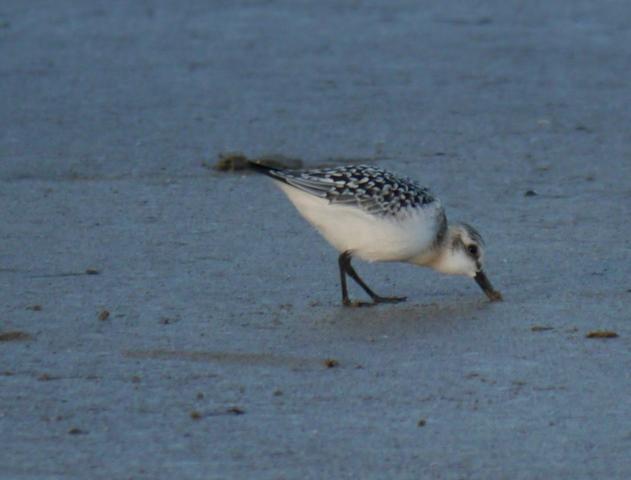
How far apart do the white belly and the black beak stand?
25 centimetres

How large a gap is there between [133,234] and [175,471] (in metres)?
3.23

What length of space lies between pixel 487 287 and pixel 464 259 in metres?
0.15

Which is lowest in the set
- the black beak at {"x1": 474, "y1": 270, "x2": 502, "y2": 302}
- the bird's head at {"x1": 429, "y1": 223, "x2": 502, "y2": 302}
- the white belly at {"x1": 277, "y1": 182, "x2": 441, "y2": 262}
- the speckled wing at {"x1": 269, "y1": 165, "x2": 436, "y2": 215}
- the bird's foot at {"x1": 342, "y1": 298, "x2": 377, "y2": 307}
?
the bird's foot at {"x1": 342, "y1": 298, "x2": 377, "y2": 307}

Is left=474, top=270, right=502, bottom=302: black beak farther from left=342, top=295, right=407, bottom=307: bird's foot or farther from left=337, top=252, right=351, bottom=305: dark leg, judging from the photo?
left=337, top=252, right=351, bottom=305: dark leg

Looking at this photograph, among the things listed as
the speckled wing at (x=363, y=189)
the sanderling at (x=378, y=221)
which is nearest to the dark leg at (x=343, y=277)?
the sanderling at (x=378, y=221)

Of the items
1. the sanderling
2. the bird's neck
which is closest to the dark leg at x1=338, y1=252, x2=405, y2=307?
the sanderling

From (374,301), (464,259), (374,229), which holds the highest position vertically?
(374,229)

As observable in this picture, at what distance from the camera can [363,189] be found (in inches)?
273

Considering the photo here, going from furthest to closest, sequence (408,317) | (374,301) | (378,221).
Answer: (374,301)
(378,221)
(408,317)

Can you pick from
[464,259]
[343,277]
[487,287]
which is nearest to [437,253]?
[464,259]

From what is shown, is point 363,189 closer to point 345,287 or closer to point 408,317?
point 345,287

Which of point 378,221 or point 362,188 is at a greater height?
point 362,188

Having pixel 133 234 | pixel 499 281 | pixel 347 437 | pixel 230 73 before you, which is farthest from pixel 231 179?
pixel 347 437

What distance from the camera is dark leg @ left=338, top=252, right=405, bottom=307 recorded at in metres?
6.96
